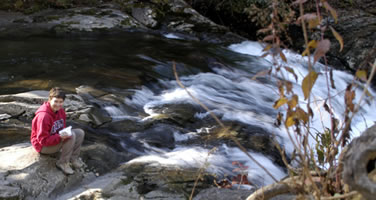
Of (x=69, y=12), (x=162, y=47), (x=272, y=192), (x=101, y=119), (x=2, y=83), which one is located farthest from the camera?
(x=69, y=12)

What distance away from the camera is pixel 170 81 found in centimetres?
848

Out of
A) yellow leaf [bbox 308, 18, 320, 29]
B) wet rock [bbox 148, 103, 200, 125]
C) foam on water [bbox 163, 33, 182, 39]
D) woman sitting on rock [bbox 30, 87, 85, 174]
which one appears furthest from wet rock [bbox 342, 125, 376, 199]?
foam on water [bbox 163, 33, 182, 39]

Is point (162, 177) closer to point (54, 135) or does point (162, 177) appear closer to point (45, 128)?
point (54, 135)

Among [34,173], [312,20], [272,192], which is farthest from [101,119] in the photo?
[312,20]

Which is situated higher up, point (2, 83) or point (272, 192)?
point (272, 192)

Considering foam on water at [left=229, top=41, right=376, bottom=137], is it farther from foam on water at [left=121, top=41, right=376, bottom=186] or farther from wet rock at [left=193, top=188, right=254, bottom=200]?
wet rock at [left=193, top=188, right=254, bottom=200]

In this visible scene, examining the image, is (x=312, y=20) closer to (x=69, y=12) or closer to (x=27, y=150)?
(x=27, y=150)

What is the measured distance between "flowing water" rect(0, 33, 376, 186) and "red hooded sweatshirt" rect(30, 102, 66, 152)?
1.22 meters

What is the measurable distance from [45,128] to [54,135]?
13cm

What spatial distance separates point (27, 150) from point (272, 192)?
124 inches

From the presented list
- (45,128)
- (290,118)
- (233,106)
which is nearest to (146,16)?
(233,106)

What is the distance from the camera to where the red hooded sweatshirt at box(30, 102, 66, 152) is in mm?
4188

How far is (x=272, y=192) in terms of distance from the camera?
106 inches

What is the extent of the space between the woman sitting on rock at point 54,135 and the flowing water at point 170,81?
0.97 m
